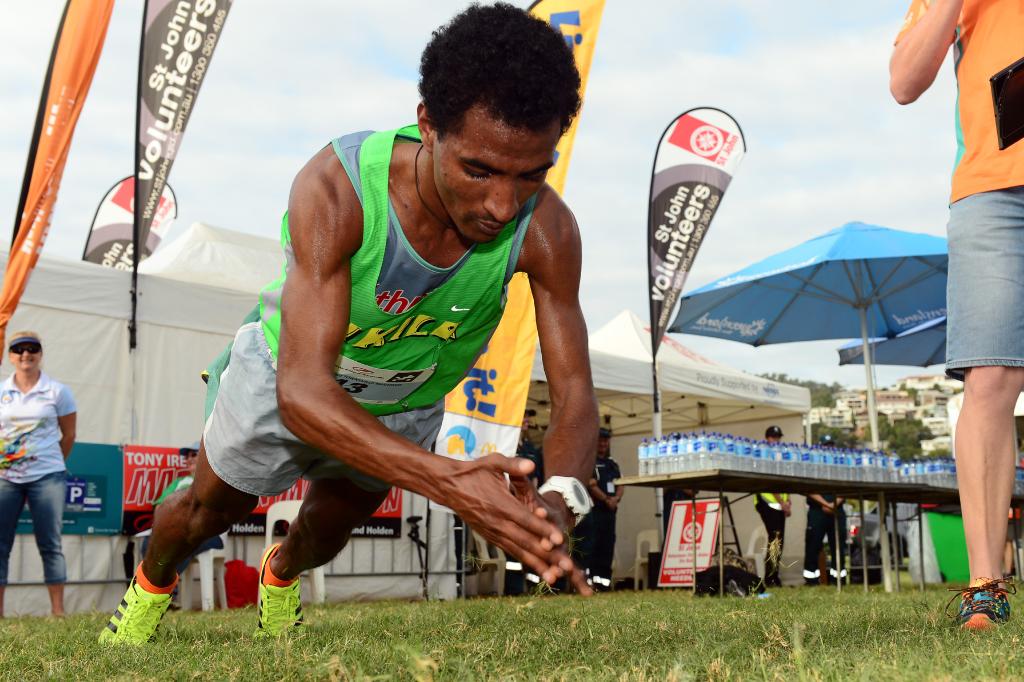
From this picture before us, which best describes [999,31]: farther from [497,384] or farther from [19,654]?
[497,384]

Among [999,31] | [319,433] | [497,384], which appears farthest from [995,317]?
[497,384]

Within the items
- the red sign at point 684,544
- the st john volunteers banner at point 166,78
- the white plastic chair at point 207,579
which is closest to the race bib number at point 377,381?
the white plastic chair at point 207,579

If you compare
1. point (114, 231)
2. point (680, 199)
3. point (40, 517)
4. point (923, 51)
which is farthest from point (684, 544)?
point (114, 231)

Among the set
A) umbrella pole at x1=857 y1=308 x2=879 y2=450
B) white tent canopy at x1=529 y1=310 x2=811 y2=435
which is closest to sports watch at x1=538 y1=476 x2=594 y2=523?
white tent canopy at x1=529 y1=310 x2=811 y2=435

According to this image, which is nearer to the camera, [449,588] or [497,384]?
[497,384]

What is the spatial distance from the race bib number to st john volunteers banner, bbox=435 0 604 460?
16.1ft

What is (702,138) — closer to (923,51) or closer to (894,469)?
(894,469)

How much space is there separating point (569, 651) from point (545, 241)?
1.23 meters

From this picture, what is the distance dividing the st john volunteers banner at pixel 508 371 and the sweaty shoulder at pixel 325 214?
18.2 ft

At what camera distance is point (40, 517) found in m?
7.18

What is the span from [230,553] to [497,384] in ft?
10.3

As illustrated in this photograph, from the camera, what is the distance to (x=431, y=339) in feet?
9.91

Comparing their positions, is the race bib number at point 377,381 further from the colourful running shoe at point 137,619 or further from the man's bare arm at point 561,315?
the colourful running shoe at point 137,619

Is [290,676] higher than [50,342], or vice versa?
[50,342]
